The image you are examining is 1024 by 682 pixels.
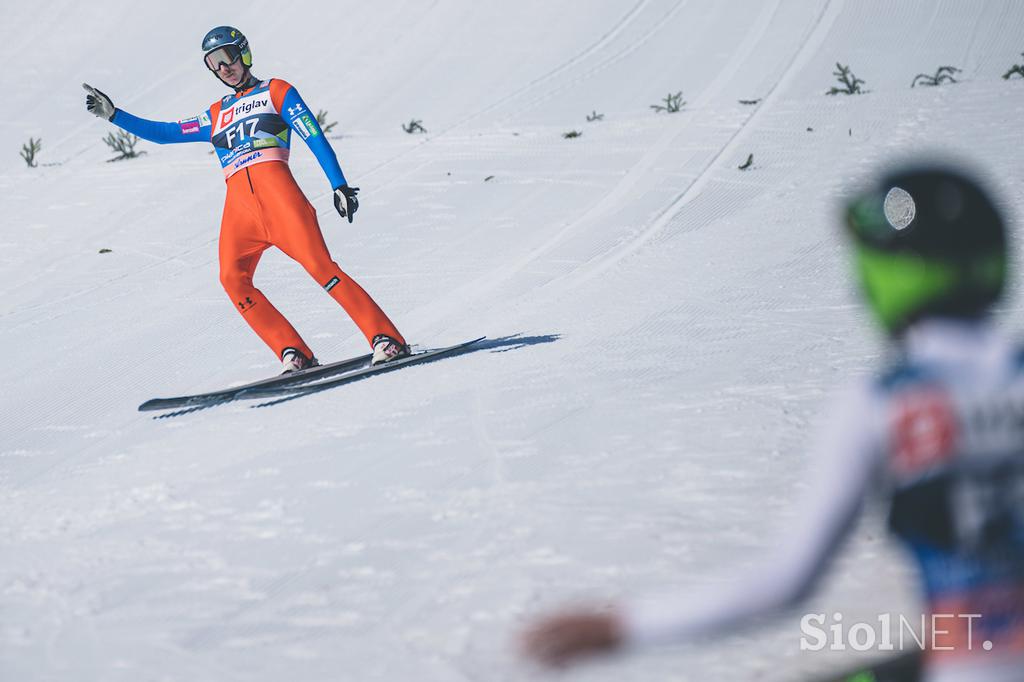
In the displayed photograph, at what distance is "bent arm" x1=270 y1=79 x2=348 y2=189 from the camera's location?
6.60 metres

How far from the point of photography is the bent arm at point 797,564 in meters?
1.63


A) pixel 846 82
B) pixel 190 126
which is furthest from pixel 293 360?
pixel 846 82

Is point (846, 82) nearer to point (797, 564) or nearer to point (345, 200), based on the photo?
point (345, 200)

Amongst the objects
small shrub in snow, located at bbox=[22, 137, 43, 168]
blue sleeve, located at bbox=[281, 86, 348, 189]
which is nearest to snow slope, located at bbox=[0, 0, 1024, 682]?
small shrub in snow, located at bbox=[22, 137, 43, 168]

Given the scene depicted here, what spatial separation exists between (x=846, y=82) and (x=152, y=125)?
7.70m

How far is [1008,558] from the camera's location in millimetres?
1648

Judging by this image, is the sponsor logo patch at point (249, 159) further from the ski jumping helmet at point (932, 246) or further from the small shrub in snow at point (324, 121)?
the small shrub in snow at point (324, 121)

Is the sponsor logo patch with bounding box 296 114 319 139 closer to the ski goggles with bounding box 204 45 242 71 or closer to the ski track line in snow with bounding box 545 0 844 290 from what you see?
the ski goggles with bounding box 204 45 242 71

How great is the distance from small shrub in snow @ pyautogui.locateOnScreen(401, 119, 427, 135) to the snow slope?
131mm

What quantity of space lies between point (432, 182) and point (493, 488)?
23.7ft

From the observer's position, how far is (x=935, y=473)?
5.30 ft

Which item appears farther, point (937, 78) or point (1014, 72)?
point (937, 78)

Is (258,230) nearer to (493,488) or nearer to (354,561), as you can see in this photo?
(493,488)

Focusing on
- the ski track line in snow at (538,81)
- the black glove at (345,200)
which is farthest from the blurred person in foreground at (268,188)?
the ski track line in snow at (538,81)
